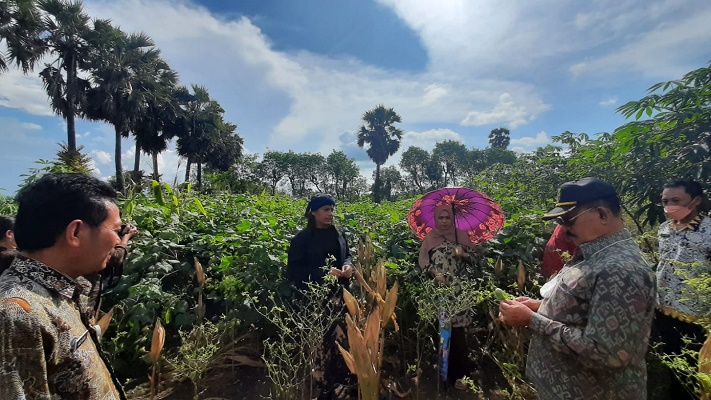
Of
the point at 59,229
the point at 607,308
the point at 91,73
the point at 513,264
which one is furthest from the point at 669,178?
the point at 91,73

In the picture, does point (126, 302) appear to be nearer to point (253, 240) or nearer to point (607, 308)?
point (253, 240)

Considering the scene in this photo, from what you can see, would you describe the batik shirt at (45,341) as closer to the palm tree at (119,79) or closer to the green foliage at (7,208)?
the green foliage at (7,208)

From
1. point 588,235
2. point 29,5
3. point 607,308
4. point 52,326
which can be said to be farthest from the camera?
point 29,5

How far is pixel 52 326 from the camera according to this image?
36.4 inches

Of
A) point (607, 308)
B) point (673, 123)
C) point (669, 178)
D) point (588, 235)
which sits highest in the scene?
point (673, 123)

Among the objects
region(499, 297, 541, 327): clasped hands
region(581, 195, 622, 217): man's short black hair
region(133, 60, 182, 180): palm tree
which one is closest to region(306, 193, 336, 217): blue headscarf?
region(499, 297, 541, 327): clasped hands

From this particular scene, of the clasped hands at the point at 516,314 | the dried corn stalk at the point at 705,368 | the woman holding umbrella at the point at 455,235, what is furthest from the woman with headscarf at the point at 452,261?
the dried corn stalk at the point at 705,368

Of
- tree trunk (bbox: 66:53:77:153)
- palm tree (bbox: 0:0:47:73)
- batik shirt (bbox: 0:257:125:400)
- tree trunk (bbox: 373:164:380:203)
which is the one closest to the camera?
batik shirt (bbox: 0:257:125:400)

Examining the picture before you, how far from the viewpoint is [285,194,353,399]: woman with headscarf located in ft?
9.04

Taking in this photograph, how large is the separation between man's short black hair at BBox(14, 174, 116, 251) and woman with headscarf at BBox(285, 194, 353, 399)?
6.07ft

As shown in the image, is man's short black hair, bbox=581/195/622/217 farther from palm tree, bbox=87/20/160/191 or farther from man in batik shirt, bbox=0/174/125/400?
palm tree, bbox=87/20/160/191

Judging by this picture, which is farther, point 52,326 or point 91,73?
point 91,73

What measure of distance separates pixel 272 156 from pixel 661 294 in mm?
41188

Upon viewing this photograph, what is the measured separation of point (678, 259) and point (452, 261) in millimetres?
1408
